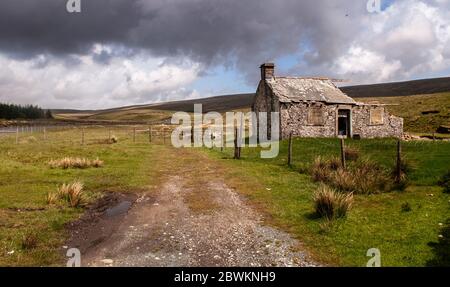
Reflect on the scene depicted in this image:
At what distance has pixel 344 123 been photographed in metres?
34.7

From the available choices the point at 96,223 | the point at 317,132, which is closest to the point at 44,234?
the point at 96,223

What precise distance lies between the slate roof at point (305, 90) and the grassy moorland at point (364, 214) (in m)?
13.7

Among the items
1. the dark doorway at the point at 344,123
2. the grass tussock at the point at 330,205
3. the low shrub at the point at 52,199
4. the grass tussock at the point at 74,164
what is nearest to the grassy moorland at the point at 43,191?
the low shrub at the point at 52,199

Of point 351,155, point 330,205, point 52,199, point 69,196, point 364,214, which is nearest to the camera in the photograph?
point 330,205

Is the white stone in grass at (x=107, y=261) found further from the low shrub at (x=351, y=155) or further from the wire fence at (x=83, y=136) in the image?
the wire fence at (x=83, y=136)

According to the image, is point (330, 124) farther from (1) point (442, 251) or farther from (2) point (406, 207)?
(1) point (442, 251)

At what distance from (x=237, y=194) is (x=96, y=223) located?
5.11 meters

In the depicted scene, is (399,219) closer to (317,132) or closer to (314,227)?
(314,227)

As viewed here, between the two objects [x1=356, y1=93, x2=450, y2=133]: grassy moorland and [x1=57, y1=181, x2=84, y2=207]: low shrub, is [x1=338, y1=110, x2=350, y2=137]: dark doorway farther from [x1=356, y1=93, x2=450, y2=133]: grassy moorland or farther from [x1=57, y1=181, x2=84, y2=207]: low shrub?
[x1=57, y1=181, x2=84, y2=207]: low shrub

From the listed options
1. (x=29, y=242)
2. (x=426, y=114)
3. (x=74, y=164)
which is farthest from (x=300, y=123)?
(x=426, y=114)

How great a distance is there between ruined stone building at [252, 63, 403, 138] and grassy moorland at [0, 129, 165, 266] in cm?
1188

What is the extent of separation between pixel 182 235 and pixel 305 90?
27330 millimetres

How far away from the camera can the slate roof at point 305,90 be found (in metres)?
33.1

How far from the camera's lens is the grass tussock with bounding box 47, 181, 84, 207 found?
40.9 ft
